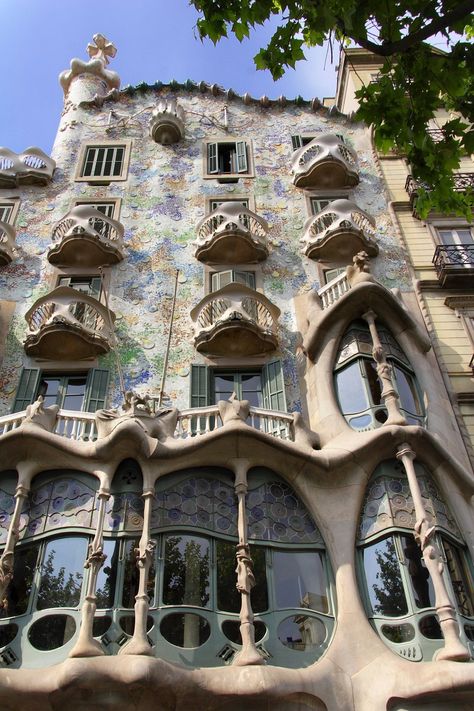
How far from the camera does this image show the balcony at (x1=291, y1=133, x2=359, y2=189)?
801 inches

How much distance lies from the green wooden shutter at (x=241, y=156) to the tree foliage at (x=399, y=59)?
11.5m

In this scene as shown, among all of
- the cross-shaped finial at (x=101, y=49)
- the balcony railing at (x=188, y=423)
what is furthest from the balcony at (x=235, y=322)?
the cross-shaped finial at (x=101, y=49)

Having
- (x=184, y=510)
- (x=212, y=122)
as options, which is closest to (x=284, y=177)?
(x=212, y=122)

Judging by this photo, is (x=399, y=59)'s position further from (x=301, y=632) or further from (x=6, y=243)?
(x=6, y=243)

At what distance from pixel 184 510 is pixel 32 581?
2791mm

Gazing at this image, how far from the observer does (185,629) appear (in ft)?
34.6

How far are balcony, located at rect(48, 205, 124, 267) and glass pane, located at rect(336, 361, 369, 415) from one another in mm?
7308

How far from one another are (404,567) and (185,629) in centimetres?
387

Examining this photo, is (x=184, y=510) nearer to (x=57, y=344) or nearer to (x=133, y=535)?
(x=133, y=535)

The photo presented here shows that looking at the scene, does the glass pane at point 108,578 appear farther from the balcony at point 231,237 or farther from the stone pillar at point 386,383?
the balcony at point 231,237

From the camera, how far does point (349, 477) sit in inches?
491

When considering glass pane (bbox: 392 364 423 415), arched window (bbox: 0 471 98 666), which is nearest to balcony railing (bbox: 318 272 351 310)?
glass pane (bbox: 392 364 423 415)

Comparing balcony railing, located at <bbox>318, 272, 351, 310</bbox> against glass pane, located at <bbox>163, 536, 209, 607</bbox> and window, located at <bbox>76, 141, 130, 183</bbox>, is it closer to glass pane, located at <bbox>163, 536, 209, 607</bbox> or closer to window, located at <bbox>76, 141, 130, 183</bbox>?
glass pane, located at <bbox>163, 536, 209, 607</bbox>

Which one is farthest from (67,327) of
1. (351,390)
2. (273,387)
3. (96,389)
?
(351,390)
